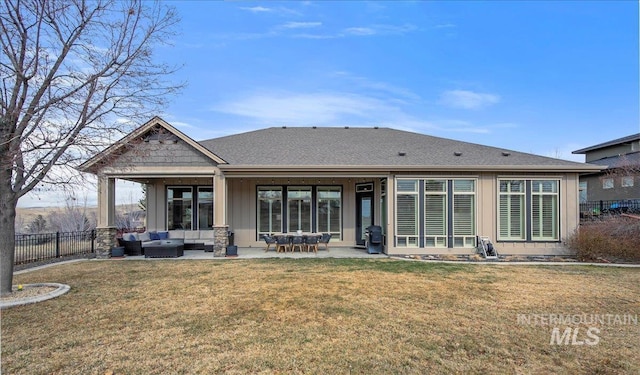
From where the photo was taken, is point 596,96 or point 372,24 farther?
point 596,96

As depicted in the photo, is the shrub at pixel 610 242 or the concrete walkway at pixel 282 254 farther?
the concrete walkway at pixel 282 254

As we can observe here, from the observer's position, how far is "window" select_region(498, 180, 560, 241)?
11922 millimetres

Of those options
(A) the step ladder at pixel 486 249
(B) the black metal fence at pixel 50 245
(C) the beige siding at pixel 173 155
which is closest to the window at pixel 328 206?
(C) the beige siding at pixel 173 155

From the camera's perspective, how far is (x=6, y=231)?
6766mm

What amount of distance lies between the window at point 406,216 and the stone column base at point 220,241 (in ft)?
20.7

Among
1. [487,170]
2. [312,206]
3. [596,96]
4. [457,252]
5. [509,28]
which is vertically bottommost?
[457,252]

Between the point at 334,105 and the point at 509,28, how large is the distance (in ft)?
35.3

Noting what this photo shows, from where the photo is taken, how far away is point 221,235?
1166cm

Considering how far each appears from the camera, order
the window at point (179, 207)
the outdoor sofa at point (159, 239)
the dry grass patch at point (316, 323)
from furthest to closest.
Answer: the window at point (179, 207), the outdoor sofa at point (159, 239), the dry grass patch at point (316, 323)

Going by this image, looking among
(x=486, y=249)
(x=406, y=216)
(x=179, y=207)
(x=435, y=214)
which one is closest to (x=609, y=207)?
(x=486, y=249)

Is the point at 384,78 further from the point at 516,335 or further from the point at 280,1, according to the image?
the point at 516,335

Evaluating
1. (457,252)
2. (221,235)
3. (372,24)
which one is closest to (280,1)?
(372,24)

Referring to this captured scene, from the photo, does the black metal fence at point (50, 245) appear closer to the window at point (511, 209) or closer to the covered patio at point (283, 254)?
the covered patio at point (283, 254)

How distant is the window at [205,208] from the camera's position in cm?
1425
